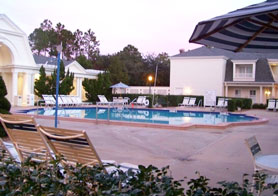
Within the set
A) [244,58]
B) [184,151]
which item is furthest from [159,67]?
[184,151]

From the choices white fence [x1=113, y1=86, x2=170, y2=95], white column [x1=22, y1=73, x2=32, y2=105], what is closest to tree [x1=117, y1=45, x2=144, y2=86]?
white fence [x1=113, y1=86, x2=170, y2=95]

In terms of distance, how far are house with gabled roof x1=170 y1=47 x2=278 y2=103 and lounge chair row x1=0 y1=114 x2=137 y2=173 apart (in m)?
25.8

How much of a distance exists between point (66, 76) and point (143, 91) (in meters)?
10.9

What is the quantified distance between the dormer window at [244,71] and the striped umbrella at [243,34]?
24.2m

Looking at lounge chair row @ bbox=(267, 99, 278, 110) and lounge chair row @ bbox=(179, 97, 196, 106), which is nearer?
lounge chair row @ bbox=(267, 99, 278, 110)

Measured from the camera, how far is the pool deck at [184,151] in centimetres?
496

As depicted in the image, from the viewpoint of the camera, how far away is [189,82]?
29.9 metres

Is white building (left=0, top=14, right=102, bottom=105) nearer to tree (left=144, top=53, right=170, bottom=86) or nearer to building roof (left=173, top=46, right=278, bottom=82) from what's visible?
building roof (left=173, top=46, right=278, bottom=82)

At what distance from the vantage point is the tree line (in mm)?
39000

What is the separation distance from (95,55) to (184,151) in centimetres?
4685

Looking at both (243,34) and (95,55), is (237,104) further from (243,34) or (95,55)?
(95,55)

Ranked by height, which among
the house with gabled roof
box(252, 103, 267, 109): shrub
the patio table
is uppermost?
the house with gabled roof

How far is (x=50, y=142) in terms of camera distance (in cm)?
325

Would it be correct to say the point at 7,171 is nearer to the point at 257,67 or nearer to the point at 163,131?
the point at 163,131
